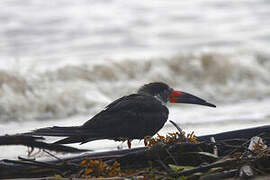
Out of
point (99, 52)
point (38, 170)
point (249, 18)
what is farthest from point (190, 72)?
point (38, 170)

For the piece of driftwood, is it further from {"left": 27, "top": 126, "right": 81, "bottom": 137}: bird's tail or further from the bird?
the bird

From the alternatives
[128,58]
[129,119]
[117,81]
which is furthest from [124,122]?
[128,58]

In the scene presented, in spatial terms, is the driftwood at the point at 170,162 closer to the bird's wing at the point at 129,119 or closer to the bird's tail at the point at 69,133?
the bird's tail at the point at 69,133

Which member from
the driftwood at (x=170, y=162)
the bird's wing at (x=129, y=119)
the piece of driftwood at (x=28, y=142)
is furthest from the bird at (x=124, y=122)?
the piece of driftwood at (x=28, y=142)

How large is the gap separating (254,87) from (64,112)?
3930 mm

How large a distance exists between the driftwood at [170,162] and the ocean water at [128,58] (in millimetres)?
2377

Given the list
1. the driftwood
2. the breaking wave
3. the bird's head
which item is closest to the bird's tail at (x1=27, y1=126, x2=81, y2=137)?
the driftwood

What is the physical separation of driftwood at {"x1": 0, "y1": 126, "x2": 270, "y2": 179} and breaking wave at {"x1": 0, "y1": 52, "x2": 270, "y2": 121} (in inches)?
208

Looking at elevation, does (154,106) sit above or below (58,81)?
below

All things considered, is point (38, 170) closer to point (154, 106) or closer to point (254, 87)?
point (154, 106)

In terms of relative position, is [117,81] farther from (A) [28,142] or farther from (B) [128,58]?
(A) [28,142]

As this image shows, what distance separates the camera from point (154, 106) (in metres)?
5.03

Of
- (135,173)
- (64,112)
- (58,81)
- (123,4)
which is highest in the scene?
(123,4)

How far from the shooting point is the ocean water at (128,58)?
8.73 m
